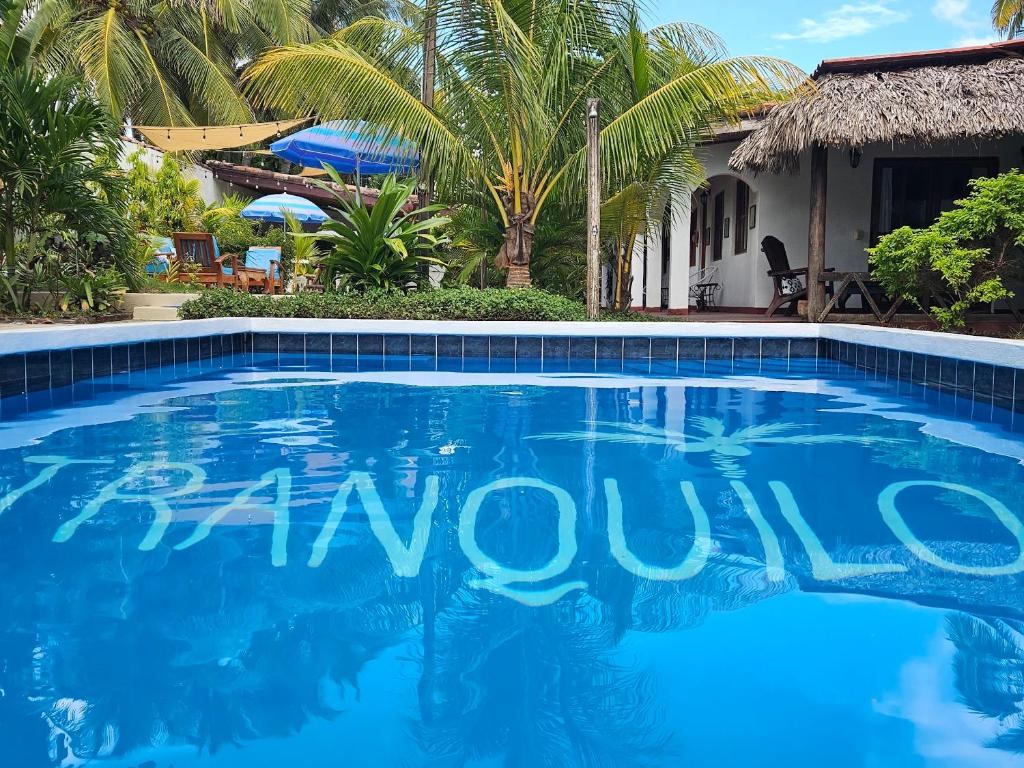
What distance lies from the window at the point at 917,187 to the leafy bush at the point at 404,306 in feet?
20.1

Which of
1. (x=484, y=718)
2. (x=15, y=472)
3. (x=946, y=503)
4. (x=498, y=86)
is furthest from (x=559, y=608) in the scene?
(x=498, y=86)

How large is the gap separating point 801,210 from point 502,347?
7111 mm

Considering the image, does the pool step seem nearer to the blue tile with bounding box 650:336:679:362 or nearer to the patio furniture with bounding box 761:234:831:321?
the blue tile with bounding box 650:336:679:362

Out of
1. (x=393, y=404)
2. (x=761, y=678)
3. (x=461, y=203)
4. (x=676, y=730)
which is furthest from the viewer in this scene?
(x=461, y=203)

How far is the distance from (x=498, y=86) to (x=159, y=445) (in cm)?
677

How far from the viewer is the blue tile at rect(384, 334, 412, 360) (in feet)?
29.6

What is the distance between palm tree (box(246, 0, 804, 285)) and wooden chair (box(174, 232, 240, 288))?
280 centimetres

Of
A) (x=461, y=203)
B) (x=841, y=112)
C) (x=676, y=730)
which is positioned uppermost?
(x=841, y=112)

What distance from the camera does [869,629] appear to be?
2.29 meters

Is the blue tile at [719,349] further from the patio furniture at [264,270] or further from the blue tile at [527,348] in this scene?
the patio furniture at [264,270]

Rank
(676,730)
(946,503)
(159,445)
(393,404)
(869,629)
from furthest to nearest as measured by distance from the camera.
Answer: (393,404) < (159,445) < (946,503) < (869,629) < (676,730)

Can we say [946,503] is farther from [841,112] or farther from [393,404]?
[841,112]

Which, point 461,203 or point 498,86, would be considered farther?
point 461,203

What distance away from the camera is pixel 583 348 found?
8.90 metres
